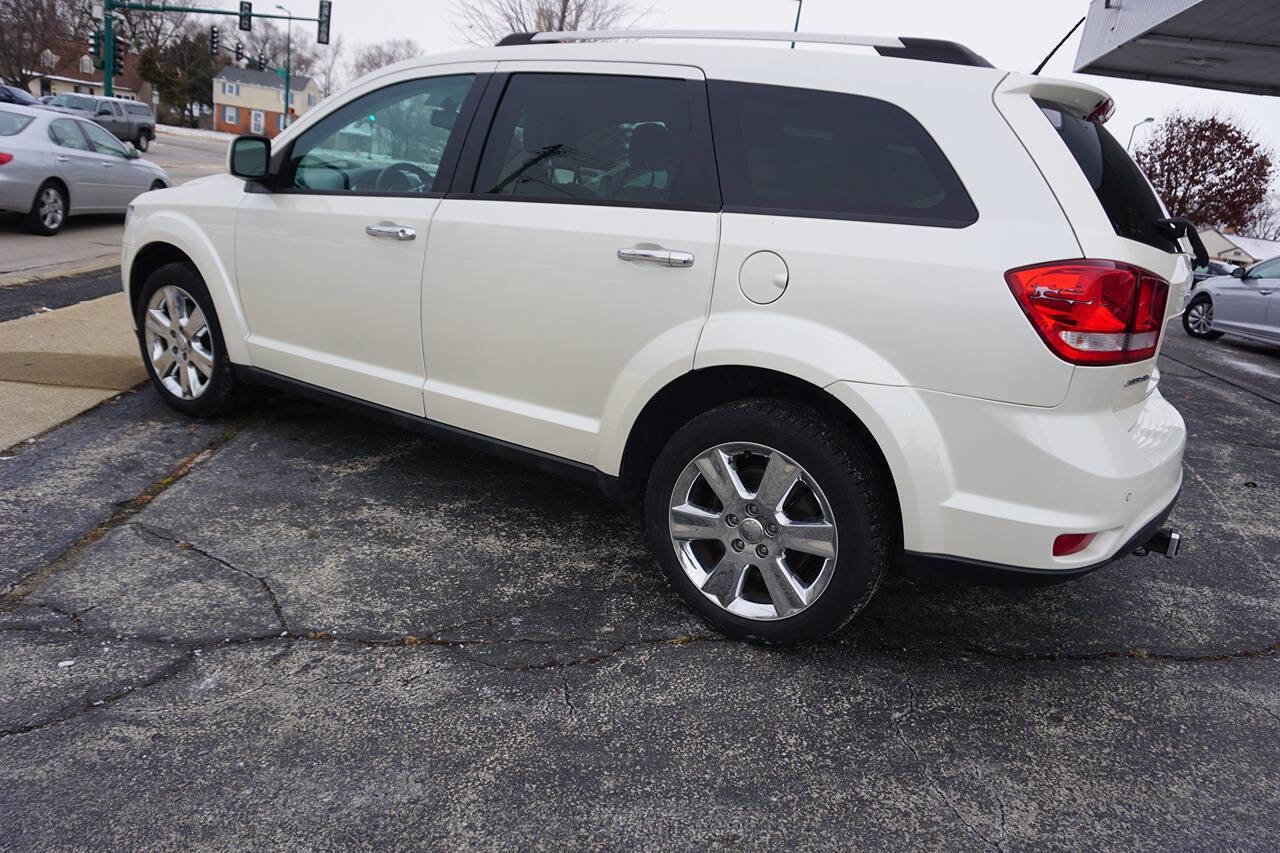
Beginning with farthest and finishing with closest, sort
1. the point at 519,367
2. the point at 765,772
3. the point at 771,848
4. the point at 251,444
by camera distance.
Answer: the point at 251,444, the point at 519,367, the point at 765,772, the point at 771,848

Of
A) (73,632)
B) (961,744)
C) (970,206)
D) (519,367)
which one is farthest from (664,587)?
(73,632)

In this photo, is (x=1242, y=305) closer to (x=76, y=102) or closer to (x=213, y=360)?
(x=213, y=360)

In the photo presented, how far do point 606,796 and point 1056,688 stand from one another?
1.56 m

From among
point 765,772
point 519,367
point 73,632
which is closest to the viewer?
point 765,772

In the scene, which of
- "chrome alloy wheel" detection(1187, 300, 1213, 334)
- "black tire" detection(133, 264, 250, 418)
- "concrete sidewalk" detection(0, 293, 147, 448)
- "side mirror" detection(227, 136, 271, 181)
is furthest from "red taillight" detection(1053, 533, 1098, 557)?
"chrome alloy wheel" detection(1187, 300, 1213, 334)

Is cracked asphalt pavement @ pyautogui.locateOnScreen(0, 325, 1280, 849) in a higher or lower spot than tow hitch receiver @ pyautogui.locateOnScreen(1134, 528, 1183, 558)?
lower

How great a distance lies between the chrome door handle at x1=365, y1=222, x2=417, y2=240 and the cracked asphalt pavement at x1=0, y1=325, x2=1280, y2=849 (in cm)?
113

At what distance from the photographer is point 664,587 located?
134 inches

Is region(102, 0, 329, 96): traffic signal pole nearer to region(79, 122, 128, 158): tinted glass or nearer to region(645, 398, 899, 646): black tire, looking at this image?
region(79, 122, 128, 158): tinted glass

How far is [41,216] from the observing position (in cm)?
1105

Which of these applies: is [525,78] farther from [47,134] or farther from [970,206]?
[47,134]

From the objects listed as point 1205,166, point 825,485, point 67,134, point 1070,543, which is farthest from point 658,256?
point 1205,166

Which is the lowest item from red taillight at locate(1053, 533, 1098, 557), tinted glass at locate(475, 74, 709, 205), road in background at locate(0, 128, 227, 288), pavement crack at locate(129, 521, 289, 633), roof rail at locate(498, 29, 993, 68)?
road in background at locate(0, 128, 227, 288)

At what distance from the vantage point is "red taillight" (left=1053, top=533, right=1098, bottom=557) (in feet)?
8.23
